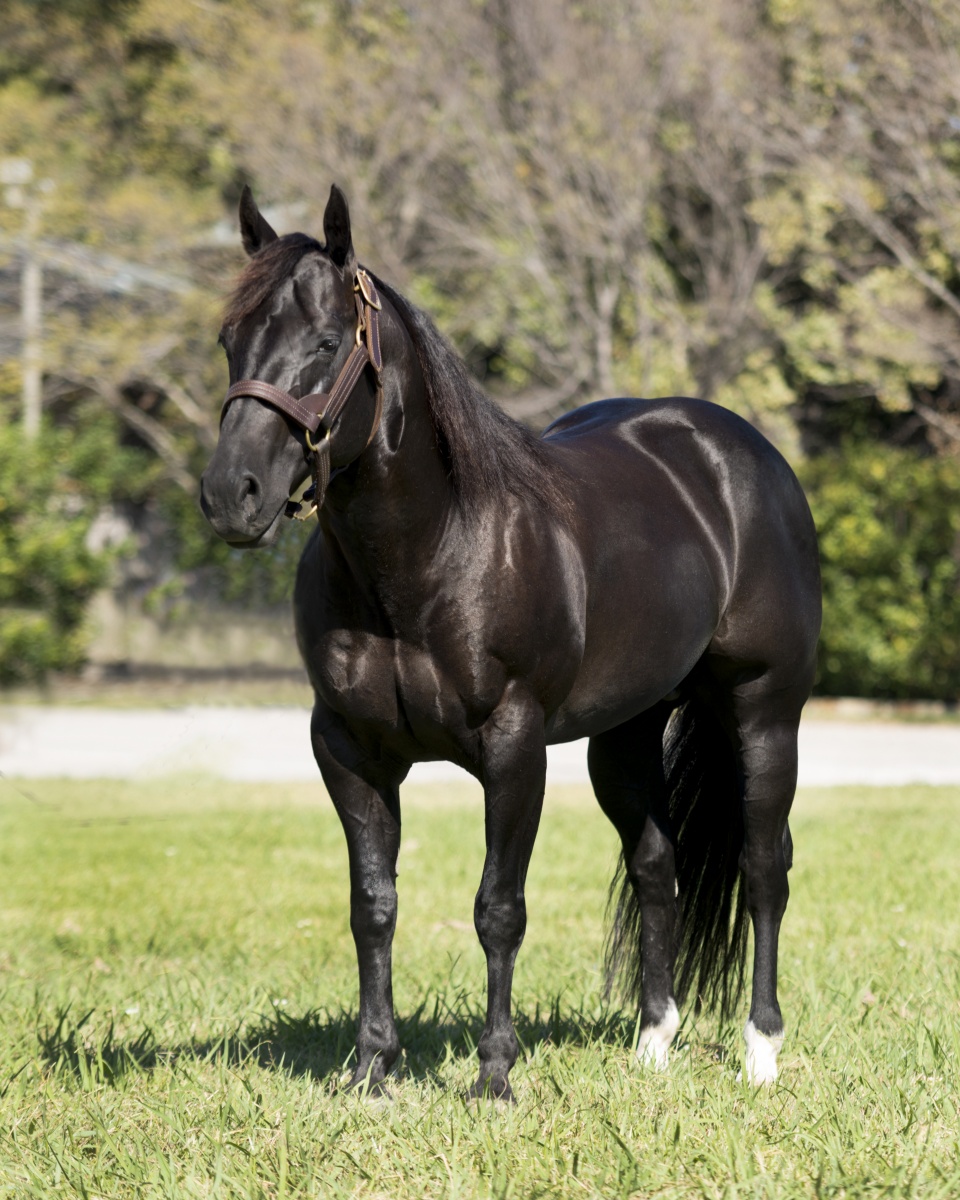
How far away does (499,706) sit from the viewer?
2.97m

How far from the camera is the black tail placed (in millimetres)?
3887

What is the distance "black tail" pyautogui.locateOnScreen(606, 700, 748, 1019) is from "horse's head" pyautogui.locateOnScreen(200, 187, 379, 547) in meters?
1.65

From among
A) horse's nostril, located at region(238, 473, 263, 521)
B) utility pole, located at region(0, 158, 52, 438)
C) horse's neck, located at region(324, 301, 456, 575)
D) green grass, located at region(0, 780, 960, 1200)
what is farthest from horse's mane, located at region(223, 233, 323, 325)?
utility pole, located at region(0, 158, 52, 438)

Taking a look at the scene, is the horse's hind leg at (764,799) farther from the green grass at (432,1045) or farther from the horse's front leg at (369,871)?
the horse's front leg at (369,871)

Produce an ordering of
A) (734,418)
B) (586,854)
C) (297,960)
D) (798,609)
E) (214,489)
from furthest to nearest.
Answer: (586,854) < (297,960) < (734,418) < (798,609) < (214,489)

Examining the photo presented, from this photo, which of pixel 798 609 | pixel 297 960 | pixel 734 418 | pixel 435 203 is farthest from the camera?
pixel 435 203

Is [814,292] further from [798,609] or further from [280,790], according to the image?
[798,609]

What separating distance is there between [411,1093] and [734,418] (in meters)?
2.15

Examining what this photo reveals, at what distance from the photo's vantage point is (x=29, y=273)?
16.2m

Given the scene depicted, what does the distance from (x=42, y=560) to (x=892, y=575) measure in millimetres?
8600

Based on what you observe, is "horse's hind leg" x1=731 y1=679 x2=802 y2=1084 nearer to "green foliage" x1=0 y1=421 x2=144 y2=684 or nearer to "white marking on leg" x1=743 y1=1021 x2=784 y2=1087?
"white marking on leg" x1=743 y1=1021 x2=784 y2=1087

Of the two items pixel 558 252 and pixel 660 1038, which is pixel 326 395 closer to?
pixel 660 1038

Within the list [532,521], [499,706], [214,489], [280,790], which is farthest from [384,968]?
[280,790]

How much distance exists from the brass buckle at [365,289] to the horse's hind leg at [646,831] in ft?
5.17
